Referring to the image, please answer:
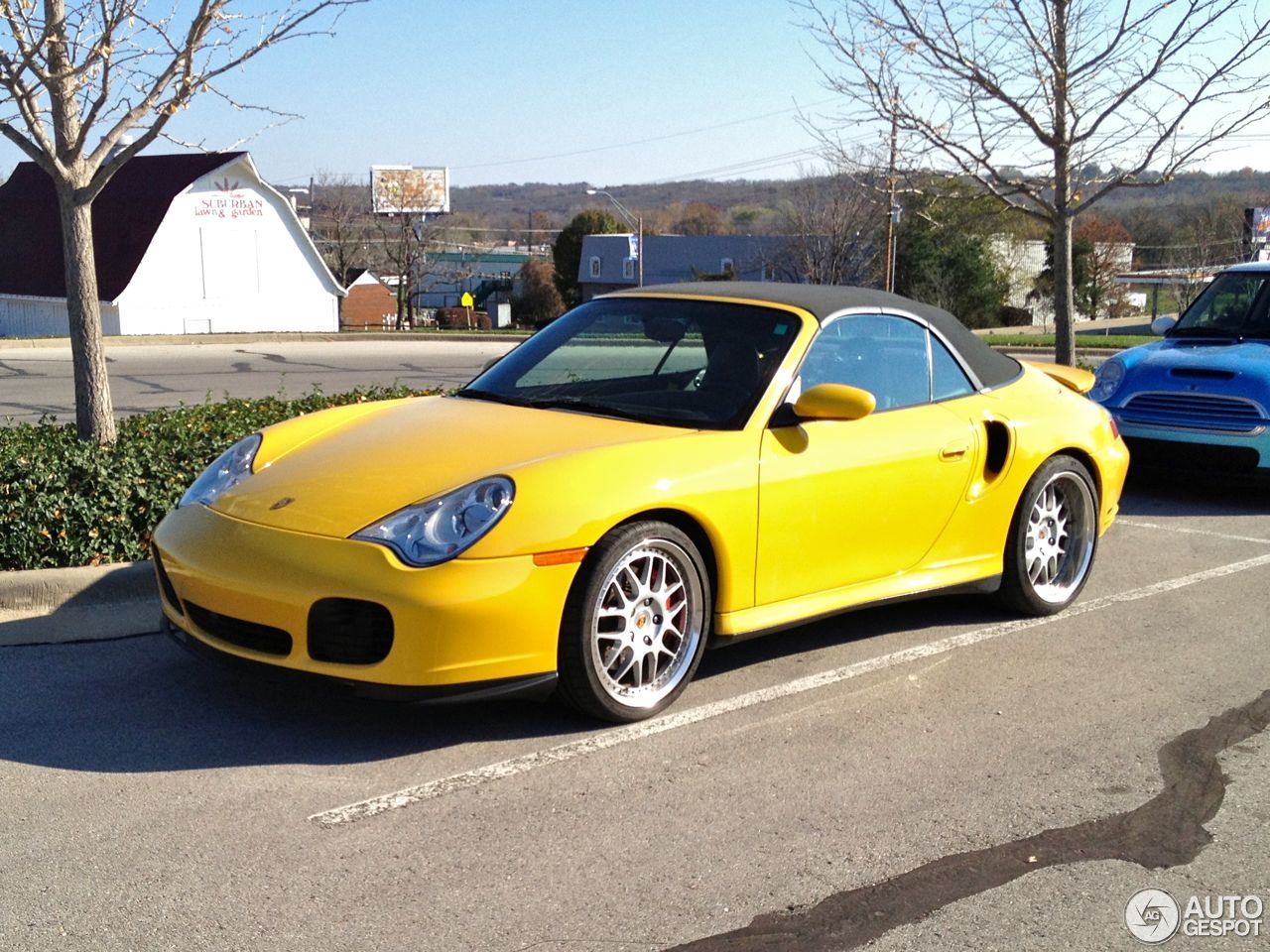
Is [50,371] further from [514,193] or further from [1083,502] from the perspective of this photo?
[514,193]

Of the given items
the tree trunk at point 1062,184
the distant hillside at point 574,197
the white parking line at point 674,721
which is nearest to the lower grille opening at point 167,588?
the white parking line at point 674,721

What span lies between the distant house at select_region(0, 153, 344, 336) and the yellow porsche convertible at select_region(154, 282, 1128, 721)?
36.4m

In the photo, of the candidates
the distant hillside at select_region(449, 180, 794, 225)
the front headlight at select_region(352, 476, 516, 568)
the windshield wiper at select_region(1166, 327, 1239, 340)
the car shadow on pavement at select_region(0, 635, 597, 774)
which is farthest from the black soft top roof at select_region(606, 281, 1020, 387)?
the distant hillside at select_region(449, 180, 794, 225)

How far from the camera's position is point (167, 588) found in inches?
179

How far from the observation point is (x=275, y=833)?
357 centimetres

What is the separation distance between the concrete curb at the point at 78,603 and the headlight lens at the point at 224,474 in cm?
88

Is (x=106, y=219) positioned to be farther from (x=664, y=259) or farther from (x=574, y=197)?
(x=574, y=197)

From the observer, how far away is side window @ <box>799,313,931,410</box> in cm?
515

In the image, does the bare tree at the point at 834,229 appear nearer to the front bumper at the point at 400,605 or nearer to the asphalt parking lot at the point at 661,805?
the asphalt parking lot at the point at 661,805

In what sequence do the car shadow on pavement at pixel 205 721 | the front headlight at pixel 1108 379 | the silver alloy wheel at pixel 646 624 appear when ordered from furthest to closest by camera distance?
1. the front headlight at pixel 1108 379
2. the silver alloy wheel at pixel 646 624
3. the car shadow on pavement at pixel 205 721

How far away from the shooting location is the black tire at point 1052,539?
19.1 ft

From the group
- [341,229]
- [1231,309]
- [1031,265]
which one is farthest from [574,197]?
[1231,309]

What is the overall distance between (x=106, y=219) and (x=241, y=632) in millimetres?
42142

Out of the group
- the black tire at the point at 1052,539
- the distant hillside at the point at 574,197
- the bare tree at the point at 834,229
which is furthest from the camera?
the distant hillside at the point at 574,197
